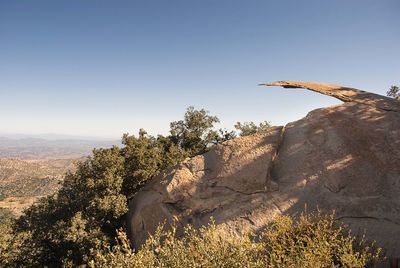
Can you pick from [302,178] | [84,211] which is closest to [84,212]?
[84,211]

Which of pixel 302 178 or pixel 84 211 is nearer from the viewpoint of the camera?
pixel 302 178

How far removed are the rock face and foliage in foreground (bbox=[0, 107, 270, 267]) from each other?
2.31 m

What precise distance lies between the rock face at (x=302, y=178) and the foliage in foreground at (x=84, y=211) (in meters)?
2.31

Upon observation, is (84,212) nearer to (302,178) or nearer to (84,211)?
(84,211)

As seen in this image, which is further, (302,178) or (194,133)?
(194,133)

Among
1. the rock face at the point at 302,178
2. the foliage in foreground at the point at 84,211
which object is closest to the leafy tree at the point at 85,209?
the foliage in foreground at the point at 84,211

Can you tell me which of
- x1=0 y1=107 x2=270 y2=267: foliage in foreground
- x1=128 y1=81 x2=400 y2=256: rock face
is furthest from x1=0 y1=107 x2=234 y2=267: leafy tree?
x1=128 y1=81 x2=400 y2=256: rock face

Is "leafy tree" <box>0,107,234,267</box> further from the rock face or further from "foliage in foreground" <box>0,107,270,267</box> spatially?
the rock face

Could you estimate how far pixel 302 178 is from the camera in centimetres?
1670

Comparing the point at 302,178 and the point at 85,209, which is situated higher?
the point at 302,178

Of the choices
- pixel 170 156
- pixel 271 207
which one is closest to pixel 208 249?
pixel 271 207

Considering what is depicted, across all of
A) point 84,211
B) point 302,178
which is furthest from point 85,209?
point 302,178

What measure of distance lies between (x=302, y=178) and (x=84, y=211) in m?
15.6

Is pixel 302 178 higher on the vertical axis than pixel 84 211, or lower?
higher
